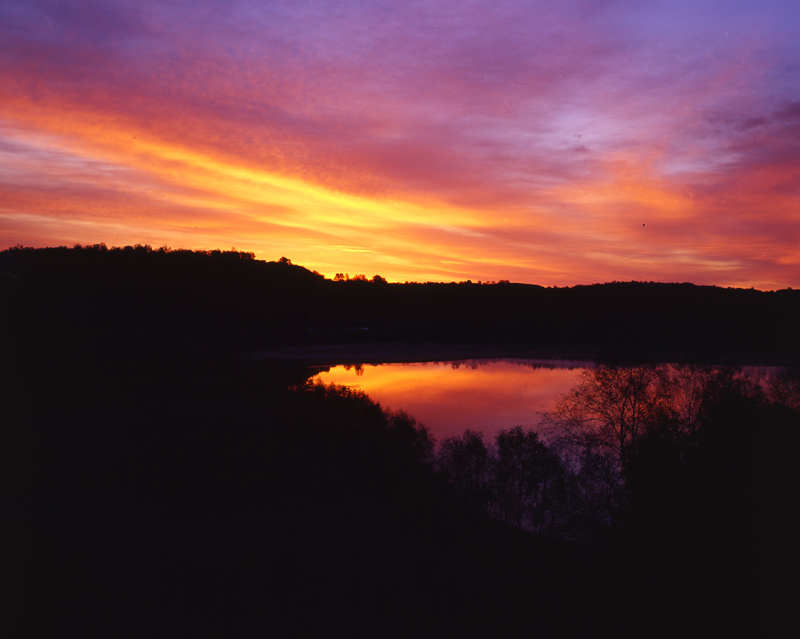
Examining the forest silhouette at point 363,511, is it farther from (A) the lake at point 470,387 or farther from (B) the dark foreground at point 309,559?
(A) the lake at point 470,387

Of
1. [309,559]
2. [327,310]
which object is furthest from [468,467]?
[327,310]

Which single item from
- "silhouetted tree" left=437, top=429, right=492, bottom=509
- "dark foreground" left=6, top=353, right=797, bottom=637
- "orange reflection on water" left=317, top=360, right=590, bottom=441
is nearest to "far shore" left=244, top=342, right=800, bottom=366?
"orange reflection on water" left=317, top=360, right=590, bottom=441

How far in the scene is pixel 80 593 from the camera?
38.1ft

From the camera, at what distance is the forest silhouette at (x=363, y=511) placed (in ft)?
Answer: 41.6

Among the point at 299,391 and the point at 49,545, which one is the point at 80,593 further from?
the point at 299,391

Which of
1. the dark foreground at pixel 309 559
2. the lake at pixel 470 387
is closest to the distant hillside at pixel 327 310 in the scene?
the lake at pixel 470 387

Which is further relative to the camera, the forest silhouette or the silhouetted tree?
the silhouetted tree

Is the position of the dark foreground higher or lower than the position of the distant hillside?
lower

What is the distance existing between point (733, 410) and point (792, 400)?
1041 inches

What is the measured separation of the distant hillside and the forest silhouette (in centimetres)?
2367

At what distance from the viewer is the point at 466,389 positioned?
190ft

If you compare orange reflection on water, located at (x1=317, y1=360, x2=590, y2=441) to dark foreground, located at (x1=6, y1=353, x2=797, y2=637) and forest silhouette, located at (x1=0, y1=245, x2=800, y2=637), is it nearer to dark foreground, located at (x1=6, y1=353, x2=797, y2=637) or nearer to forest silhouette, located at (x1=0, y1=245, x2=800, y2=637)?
forest silhouette, located at (x1=0, y1=245, x2=800, y2=637)

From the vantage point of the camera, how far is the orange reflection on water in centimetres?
4328

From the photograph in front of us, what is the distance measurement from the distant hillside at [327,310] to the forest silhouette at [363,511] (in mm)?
23673
